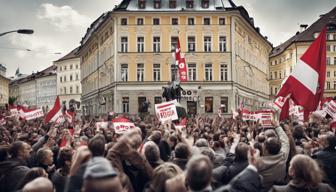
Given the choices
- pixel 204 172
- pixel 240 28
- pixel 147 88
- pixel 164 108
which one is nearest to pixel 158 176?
pixel 204 172

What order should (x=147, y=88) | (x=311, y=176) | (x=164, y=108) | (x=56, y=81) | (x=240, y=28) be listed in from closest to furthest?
(x=311, y=176) < (x=164, y=108) < (x=147, y=88) < (x=240, y=28) < (x=56, y=81)

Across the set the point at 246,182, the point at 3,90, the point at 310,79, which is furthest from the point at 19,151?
Answer: the point at 3,90

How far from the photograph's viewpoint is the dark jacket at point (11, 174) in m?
6.44

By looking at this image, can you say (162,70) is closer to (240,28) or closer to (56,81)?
(240,28)

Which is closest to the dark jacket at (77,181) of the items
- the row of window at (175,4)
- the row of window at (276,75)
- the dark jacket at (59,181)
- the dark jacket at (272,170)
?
the dark jacket at (59,181)

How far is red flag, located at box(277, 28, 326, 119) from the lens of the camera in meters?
11.1

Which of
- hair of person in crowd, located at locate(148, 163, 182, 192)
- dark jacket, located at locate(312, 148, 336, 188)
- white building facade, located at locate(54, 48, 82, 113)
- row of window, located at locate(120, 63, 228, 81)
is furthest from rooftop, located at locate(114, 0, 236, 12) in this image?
white building facade, located at locate(54, 48, 82, 113)

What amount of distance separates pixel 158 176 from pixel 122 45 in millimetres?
52666

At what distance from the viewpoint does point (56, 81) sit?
127875 millimetres

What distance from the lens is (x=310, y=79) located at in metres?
11.2

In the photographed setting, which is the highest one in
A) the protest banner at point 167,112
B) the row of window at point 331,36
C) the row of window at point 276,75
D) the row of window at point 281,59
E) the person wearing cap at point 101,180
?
the row of window at point 331,36

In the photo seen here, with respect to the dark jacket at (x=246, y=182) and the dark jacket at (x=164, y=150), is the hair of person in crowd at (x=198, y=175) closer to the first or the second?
the dark jacket at (x=246, y=182)

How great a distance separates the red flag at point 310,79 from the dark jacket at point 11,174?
707 centimetres

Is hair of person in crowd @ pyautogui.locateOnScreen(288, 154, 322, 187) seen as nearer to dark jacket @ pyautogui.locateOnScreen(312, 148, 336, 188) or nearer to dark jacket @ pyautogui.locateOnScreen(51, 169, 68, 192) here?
dark jacket @ pyautogui.locateOnScreen(312, 148, 336, 188)
